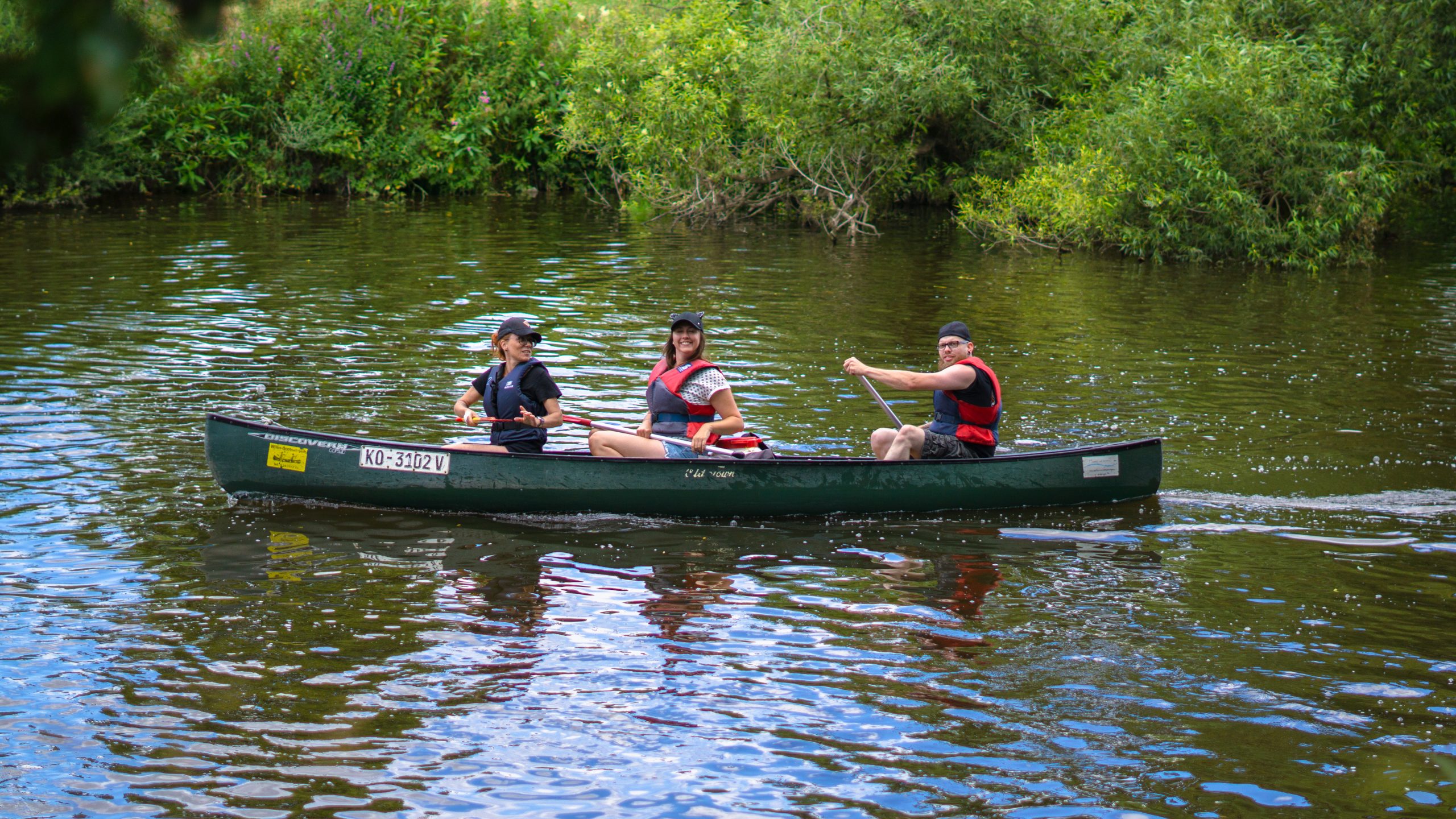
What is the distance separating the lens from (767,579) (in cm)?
768

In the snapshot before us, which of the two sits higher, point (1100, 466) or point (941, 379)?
point (941, 379)

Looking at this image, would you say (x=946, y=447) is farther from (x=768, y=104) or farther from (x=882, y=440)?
(x=768, y=104)

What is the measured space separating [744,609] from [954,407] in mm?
2758

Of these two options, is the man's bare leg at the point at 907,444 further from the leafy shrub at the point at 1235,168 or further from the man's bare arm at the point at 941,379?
the leafy shrub at the point at 1235,168

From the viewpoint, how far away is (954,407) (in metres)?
9.23

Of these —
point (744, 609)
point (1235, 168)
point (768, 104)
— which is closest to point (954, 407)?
point (744, 609)

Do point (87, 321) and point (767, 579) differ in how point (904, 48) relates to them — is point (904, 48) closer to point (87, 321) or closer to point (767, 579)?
point (87, 321)

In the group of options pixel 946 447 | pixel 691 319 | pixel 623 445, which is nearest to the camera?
pixel 691 319

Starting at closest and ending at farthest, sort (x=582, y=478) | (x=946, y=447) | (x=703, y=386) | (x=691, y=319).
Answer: (x=582, y=478), (x=691, y=319), (x=703, y=386), (x=946, y=447)

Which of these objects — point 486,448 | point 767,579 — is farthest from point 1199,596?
point 486,448

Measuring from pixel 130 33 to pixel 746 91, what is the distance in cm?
2311

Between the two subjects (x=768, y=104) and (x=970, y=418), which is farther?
(x=768, y=104)

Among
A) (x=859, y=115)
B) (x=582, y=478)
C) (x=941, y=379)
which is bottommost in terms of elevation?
(x=582, y=478)

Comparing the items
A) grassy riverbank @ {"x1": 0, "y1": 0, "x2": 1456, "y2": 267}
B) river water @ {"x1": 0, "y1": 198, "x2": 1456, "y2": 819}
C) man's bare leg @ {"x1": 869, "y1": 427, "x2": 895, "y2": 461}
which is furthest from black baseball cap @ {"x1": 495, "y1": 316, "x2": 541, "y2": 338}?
grassy riverbank @ {"x1": 0, "y1": 0, "x2": 1456, "y2": 267}
